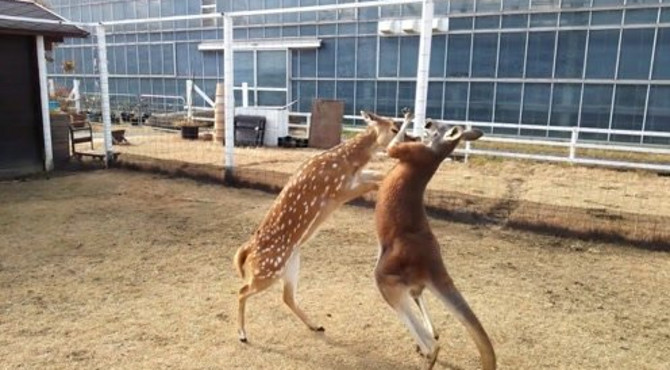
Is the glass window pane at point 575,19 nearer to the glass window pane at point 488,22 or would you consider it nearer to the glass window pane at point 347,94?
the glass window pane at point 488,22

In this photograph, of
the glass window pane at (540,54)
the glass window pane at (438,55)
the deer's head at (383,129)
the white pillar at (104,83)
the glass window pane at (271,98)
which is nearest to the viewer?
the deer's head at (383,129)

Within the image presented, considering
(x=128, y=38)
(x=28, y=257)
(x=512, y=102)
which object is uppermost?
(x=128, y=38)

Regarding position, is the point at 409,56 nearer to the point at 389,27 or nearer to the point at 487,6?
the point at 389,27

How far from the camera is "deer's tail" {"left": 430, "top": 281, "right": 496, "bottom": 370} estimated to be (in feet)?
7.85

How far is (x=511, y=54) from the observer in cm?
1351

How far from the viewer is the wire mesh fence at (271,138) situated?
6.27 metres

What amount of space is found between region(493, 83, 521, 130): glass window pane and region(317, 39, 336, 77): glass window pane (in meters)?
5.21

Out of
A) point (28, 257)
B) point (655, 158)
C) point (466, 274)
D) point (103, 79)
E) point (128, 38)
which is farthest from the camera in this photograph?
point (128, 38)

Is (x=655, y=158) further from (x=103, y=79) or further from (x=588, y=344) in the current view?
(x=103, y=79)

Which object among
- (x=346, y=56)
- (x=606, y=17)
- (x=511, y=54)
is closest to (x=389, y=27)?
(x=346, y=56)

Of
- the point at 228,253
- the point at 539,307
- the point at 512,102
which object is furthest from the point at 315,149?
the point at 539,307

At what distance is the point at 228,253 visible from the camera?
16.6 feet

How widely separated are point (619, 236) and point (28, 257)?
229 inches

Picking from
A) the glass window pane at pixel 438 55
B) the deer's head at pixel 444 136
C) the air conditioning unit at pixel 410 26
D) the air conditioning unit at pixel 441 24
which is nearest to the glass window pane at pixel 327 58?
the air conditioning unit at pixel 410 26
